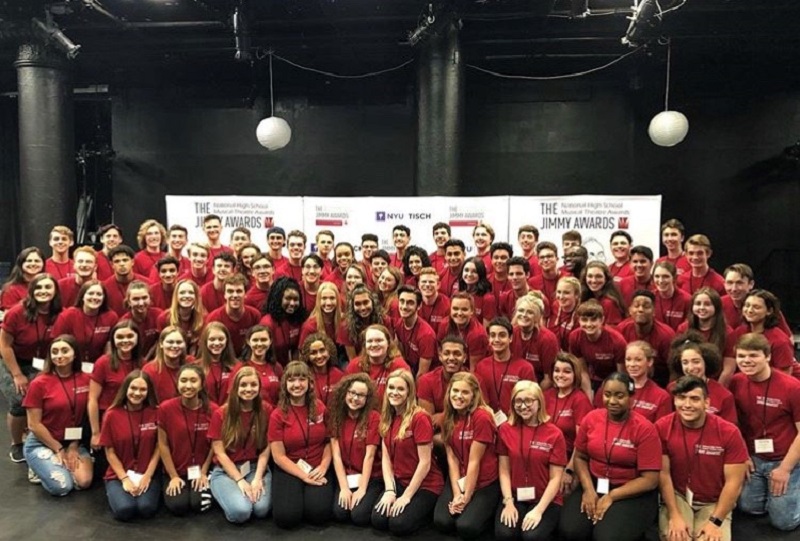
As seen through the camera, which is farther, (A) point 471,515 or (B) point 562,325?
(B) point 562,325

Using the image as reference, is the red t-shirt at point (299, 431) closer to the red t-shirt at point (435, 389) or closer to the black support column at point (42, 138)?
the red t-shirt at point (435, 389)

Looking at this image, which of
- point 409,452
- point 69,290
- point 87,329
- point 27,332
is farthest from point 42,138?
point 409,452

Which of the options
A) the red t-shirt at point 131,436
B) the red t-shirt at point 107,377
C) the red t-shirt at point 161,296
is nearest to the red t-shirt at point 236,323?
the red t-shirt at point 161,296

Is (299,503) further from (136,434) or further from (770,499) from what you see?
(770,499)

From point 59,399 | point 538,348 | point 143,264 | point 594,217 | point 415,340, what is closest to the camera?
point 59,399

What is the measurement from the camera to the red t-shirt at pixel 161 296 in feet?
16.1

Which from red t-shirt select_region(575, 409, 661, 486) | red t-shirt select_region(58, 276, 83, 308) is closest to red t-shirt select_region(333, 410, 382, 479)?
red t-shirt select_region(575, 409, 661, 486)

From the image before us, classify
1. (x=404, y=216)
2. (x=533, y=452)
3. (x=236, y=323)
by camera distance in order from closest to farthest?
(x=533, y=452)
(x=236, y=323)
(x=404, y=216)

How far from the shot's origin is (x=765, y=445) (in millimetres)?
3766

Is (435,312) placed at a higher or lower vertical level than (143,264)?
lower

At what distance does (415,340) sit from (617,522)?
69.7 inches

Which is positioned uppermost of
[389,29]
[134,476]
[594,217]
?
[389,29]

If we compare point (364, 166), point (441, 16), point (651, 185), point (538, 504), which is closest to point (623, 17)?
point (441, 16)

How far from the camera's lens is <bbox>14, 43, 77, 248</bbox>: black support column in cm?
710
